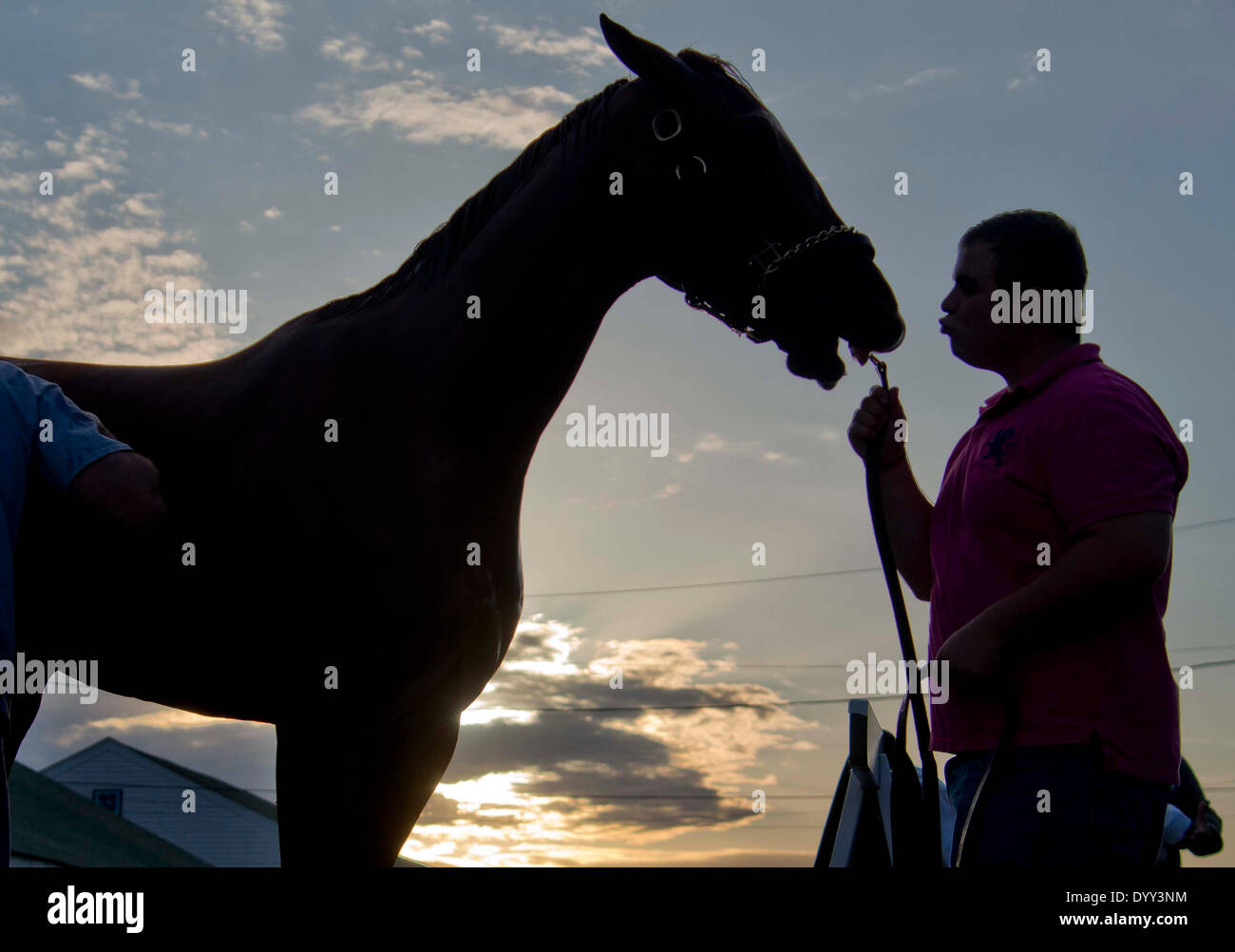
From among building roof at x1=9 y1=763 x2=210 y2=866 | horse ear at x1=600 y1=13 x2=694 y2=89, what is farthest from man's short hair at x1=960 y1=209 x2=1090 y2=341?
building roof at x1=9 y1=763 x2=210 y2=866

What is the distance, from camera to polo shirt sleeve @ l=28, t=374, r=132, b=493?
218cm

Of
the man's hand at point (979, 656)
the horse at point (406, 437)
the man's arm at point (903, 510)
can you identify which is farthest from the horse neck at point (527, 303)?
the man's hand at point (979, 656)

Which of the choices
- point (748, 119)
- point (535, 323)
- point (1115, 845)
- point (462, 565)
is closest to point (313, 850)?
point (462, 565)

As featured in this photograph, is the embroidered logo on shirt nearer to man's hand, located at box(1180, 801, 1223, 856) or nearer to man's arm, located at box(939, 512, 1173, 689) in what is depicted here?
man's arm, located at box(939, 512, 1173, 689)

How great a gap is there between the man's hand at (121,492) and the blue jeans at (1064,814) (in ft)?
5.80

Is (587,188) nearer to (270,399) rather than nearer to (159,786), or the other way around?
(270,399)

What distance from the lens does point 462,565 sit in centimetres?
285

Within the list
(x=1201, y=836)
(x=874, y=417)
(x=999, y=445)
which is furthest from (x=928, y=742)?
(x=1201, y=836)

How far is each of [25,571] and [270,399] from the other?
0.85m

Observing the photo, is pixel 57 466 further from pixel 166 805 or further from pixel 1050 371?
pixel 166 805

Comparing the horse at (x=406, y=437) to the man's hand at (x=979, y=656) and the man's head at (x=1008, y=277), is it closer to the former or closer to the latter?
the man's head at (x=1008, y=277)

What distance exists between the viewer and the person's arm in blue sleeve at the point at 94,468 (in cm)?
214

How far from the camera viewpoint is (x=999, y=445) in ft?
7.14

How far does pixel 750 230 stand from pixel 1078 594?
5.51 feet
